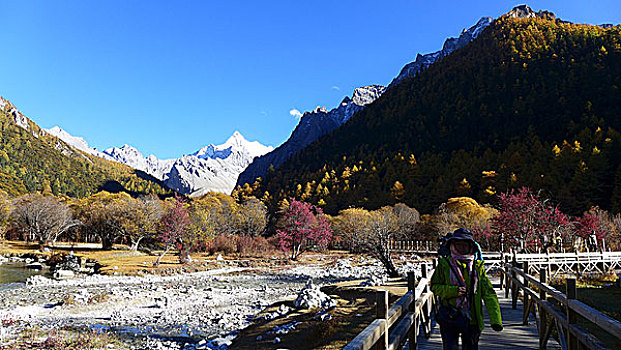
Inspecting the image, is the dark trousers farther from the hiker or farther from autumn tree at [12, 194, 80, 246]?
autumn tree at [12, 194, 80, 246]

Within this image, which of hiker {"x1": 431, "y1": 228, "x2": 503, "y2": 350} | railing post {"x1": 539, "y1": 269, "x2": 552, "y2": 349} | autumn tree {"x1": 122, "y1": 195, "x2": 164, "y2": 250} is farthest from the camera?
autumn tree {"x1": 122, "y1": 195, "x2": 164, "y2": 250}

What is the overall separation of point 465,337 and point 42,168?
164 meters

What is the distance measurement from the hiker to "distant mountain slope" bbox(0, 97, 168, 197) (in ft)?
399

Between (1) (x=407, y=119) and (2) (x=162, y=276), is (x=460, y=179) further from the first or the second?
(2) (x=162, y=276)

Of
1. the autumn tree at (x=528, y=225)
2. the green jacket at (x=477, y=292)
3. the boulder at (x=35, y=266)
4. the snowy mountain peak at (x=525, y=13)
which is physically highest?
the snowy mountain peak at (x=525, y=13)

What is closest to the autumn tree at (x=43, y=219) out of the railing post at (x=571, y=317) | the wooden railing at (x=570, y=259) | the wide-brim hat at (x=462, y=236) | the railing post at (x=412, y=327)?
the wooden railing at (x=570, y=259)

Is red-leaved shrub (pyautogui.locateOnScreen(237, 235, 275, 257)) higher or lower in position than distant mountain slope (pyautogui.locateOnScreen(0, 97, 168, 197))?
lower

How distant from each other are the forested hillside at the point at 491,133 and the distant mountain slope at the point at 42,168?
61.0m

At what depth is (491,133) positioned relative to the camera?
319 feet

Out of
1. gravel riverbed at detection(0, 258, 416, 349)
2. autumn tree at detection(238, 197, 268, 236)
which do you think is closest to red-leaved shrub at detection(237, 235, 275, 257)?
autumn tree at detection(238, 197, 268, 236)

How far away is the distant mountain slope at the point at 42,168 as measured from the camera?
120 metres

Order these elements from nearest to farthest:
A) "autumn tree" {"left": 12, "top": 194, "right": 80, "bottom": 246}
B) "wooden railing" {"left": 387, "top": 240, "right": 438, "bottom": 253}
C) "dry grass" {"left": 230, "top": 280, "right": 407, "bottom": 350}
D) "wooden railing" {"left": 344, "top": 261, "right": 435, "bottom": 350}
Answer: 1. "wooden railing" {"left": 344, "top": 261, "right": 435, "bottom": 350}
2. "dry grass" {"left": 230, "top": 280, "right": 407, "bottom": 350}
3. "wooden railing" {"left": 387, "top": 240, "right": 438, "bottom": 253}
4. "autumn tree" {"left": 12, "top": 194, "right": 80, "bottom": 246}

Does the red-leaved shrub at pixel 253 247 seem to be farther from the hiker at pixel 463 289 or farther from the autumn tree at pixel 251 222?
the hiker at pixel 463 289

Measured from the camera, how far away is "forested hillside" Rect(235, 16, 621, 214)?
62219 millimetres
